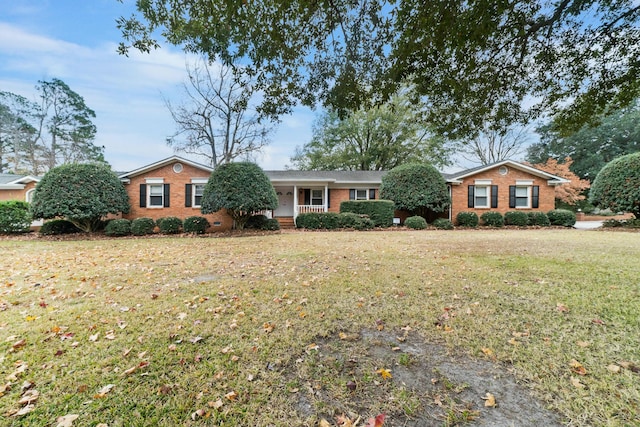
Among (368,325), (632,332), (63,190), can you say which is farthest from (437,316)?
(63,190)

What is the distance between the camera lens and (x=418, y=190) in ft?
52.8

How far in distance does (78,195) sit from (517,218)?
23.8m

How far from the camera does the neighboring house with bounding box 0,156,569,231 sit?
51.2 feet

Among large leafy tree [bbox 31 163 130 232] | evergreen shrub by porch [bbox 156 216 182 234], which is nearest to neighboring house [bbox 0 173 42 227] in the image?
large leafy tree [bbox 31 163 130 232]

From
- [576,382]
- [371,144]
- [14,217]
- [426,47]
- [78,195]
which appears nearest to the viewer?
[576,382]

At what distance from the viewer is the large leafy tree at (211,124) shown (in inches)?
698

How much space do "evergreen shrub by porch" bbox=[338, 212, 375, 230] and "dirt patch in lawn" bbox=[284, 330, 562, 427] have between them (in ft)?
38.8

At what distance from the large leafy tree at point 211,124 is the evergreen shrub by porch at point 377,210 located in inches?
332

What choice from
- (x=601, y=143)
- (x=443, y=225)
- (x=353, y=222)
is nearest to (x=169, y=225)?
(x=353, y=222)

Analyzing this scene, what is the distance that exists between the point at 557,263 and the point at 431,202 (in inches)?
401

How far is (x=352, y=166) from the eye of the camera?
2914cm

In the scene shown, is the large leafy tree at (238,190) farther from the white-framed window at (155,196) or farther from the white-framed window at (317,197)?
the white-framed window at (317,197)

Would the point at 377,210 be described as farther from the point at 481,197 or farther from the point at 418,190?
the point at 481,197

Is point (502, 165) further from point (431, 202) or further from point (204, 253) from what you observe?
point (204, 253)
